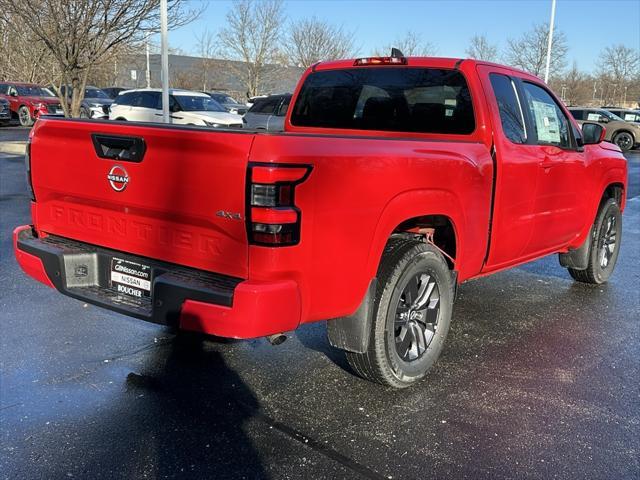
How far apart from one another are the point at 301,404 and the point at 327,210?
121 cm

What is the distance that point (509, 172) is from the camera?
4152 mm

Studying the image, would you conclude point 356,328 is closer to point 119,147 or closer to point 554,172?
point 119,147

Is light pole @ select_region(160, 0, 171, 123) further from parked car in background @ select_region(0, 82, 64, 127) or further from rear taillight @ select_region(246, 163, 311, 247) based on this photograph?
parked car in background @ select_region(0, 82, 64, 127)

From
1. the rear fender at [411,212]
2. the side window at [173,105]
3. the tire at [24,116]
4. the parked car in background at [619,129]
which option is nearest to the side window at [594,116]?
the parked car in background at [619,129]

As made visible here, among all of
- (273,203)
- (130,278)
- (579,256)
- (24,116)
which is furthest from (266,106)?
(273,203)

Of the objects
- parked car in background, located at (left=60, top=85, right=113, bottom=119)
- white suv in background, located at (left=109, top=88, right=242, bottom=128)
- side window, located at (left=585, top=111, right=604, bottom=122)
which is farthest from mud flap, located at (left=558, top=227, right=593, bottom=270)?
side window, located at (left=585, top=111, right=604, bottom=122)

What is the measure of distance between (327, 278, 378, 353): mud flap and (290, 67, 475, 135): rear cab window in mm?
1531

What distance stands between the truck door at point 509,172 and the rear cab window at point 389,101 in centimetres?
22

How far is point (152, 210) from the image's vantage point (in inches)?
122

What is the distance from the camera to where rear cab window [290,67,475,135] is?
4223mm

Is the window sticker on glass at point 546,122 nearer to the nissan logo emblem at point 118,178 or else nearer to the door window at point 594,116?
the nissan logo emblem at point 118,178

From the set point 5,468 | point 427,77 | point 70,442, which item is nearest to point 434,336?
point 427,77

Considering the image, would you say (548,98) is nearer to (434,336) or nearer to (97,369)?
(434,336)

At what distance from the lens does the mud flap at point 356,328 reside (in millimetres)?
3238
